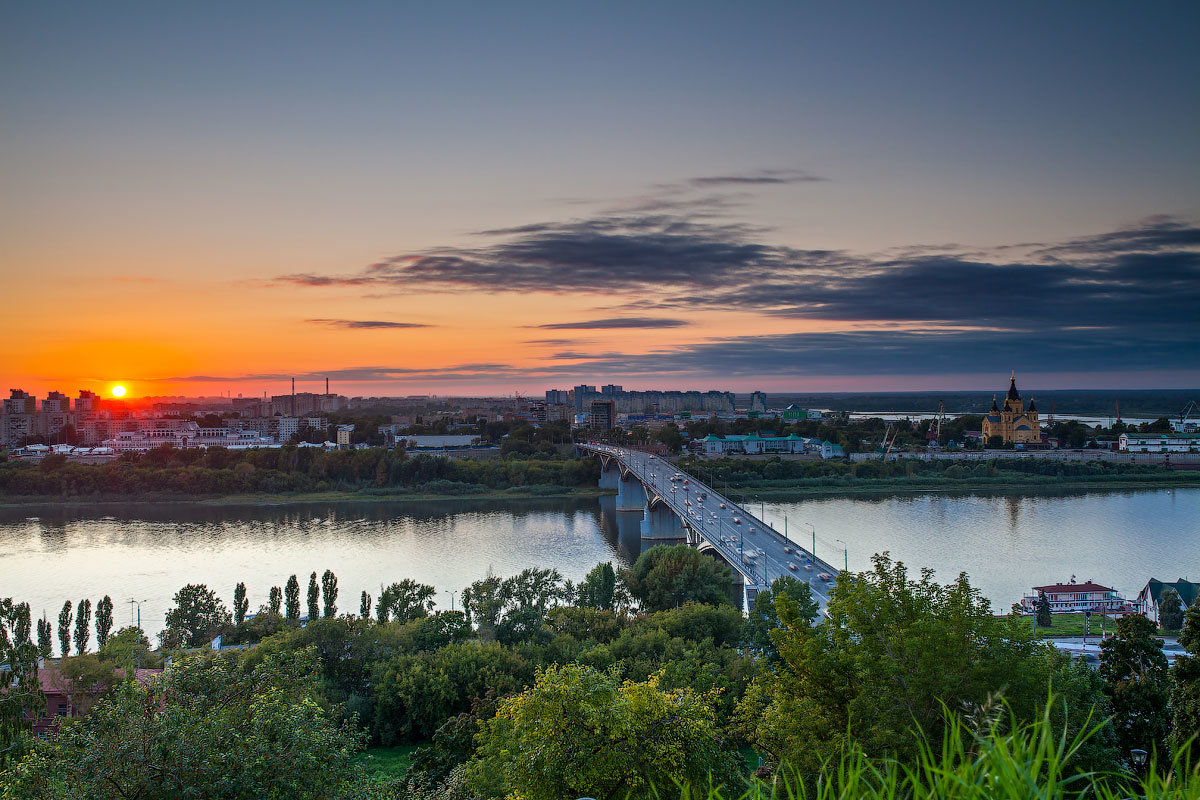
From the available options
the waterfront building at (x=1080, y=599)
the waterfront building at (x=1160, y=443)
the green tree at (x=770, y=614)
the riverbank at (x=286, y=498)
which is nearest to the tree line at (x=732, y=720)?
the green tree at (x=770, y=614)

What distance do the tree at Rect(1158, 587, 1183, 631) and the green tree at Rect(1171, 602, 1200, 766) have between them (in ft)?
26.3

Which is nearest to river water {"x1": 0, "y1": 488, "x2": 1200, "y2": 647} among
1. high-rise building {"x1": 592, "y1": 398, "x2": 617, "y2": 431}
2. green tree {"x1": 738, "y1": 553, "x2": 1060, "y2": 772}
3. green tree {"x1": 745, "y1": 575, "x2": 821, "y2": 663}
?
green tree {"x1": 745, "y1": 575, "x2": 821, "y2": 663}

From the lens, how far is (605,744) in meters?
3.86

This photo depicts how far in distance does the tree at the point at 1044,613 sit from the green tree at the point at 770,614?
14.7 ft

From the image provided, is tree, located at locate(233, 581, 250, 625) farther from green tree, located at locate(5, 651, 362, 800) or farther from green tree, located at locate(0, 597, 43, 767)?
green tree, located at locate(5, 651, 362, 800)

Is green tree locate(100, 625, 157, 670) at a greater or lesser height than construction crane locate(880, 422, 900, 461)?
lesser

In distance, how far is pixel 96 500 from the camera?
2647cm

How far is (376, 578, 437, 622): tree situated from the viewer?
1183 centimetres

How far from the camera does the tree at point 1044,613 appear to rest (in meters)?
12.3

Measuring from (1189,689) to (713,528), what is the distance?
13.1 meters

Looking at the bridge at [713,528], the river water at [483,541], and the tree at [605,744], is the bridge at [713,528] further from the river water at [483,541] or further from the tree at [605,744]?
the tree at [605,744]

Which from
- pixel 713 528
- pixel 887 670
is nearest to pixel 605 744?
pixel 887 670

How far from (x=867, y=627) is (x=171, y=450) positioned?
112 feet

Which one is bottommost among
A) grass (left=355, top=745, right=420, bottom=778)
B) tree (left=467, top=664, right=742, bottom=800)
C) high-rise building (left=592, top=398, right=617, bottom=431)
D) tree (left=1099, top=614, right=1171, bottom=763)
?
grass (left=355, top=745, right=420, bottom=778)
